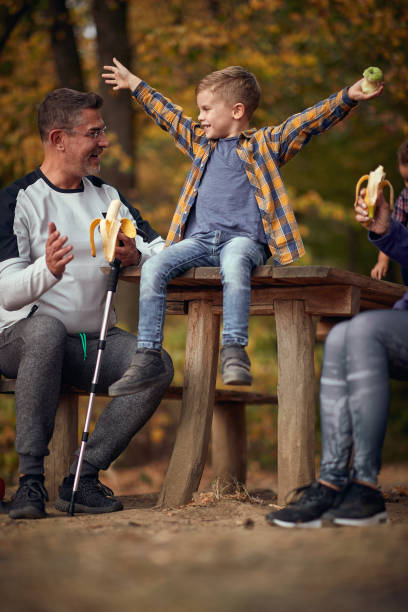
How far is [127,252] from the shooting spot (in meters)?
4.22

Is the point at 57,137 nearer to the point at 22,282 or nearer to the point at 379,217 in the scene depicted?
the point at 22,282

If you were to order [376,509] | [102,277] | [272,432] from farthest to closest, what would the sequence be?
[272,432] < [102,277] < [376,509]

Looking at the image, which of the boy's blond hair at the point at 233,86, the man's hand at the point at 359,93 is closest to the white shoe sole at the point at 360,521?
the man's hand at the point at 359,93

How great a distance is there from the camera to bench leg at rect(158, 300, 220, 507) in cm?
409

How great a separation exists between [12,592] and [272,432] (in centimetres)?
982

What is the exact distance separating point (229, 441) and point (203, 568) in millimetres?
3401

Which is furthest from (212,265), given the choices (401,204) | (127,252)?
(401,204)

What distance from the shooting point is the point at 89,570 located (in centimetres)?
233

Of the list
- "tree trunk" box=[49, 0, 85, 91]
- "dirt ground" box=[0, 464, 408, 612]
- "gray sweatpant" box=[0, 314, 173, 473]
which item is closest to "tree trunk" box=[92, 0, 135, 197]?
"tree trunk" box=[49, 0, 85, 91]

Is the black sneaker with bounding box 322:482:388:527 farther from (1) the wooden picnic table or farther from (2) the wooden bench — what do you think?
(2) the wooden bench

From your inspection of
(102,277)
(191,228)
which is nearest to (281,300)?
(191,228)

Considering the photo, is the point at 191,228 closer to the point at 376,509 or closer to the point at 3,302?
the point at 3,302

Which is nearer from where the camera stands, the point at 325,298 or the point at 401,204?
the point at 325,298

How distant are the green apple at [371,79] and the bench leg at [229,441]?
8.91ft
